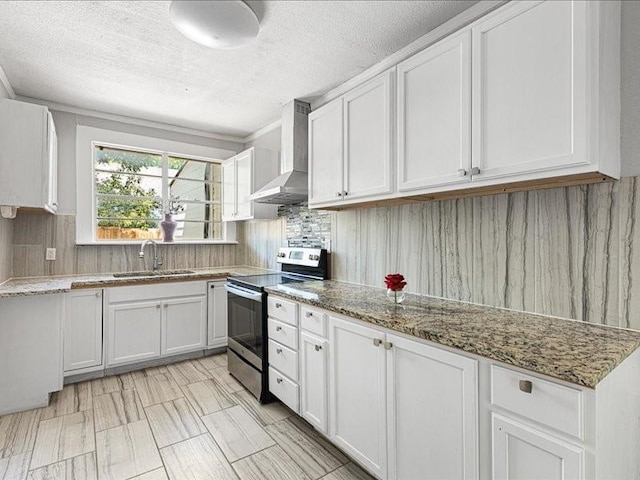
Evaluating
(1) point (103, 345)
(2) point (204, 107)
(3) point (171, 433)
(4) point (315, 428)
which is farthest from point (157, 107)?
(4) point (315, 428)

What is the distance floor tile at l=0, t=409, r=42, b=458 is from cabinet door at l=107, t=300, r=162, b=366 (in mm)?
669

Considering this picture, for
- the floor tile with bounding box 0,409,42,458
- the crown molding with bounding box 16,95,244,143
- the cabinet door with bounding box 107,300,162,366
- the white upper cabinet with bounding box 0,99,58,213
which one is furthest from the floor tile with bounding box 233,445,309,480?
the crown molding with bounding box 16,95,244,143

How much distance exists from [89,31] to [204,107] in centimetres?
125

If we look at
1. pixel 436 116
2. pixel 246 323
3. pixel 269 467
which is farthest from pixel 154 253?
pixel 436 116

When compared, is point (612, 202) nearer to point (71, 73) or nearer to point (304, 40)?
point (304, 40)

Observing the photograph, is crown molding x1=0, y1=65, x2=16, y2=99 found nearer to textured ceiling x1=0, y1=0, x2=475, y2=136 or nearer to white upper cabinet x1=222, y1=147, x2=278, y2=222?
textured ceiling x1=0, y1=0, x2=475, y2=136

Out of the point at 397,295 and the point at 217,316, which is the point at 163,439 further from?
the point at 397,295

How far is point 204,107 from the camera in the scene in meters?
3.19

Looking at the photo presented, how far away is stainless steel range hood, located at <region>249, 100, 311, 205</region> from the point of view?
9.11 ft

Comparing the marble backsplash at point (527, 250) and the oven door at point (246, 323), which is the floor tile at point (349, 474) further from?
the marble backsplash at point (527, 250)

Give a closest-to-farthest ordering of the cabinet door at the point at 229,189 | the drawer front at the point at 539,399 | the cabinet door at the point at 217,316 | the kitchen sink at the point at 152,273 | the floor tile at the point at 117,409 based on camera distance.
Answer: the drawer front at the point at 539,399 < the floor tile at the point at 117,409 < the kitchen sink at the point at 152,273 < the cabinet door at the point at 217,316 < the cabinet door at the point at 229,189

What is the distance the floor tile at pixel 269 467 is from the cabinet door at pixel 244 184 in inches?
85.1

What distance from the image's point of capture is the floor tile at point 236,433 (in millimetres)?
1976

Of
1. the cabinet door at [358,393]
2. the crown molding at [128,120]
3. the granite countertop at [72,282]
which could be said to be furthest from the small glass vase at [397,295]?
the crown molding at [128,120]
